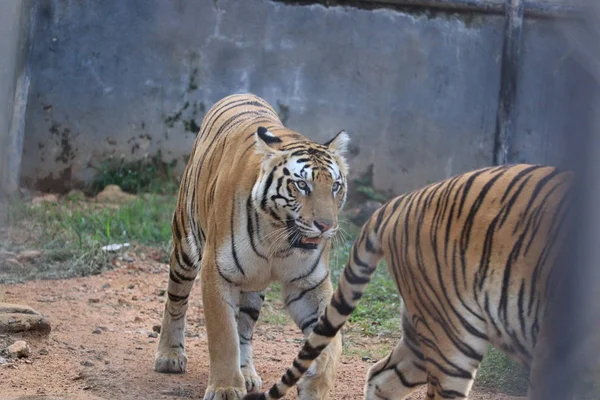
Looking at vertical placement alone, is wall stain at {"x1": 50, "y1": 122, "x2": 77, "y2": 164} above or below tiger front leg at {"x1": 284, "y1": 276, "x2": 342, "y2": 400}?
above

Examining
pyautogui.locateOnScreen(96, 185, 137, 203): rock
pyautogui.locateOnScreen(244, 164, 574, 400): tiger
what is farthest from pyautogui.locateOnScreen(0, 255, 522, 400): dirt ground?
pyautogui.locateOnScreen(96, 185, 137, 203): rock

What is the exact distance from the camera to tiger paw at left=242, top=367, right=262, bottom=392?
16.6 feet

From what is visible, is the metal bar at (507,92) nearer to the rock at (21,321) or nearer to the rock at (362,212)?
the rock at (362,212)

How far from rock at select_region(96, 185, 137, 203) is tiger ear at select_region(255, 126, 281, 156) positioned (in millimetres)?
4062

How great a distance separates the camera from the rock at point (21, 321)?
209 inches

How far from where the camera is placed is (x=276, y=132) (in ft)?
16.5

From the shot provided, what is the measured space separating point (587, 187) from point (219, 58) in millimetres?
6742

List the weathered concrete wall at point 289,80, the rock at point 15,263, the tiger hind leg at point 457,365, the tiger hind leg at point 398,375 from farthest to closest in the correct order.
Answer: the weathered concrete wall at point 289,80, the rock at point 15,263, the tiger hind leg at point 398,375, the tiger hind leg at point 457,365

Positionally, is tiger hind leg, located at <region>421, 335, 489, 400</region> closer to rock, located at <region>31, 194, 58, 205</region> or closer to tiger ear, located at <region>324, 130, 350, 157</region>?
tiger ear, located at <region>324, 130, 350, 157</region>

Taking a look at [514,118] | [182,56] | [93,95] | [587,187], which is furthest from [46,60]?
[587,187]

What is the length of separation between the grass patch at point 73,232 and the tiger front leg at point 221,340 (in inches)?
107

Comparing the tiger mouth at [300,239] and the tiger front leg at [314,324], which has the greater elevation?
the tiger mouth at [300,239]

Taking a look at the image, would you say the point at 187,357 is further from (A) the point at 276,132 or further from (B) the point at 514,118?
(B) the point at 514,118

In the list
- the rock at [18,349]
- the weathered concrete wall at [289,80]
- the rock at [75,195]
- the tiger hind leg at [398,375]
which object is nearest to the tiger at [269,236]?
the tiger hind leg at [398,375]
